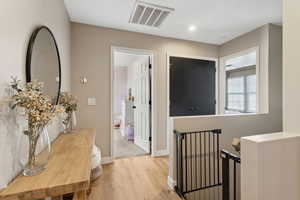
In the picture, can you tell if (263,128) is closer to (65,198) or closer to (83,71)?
(65,198)

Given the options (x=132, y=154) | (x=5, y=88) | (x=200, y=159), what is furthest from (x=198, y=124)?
(x=5, y=88)

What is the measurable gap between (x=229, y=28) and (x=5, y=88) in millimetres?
3426

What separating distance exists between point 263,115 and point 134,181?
96.1 inches

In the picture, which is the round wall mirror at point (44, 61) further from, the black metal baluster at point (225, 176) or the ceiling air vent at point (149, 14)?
the black metal baluster at point (225, 176)

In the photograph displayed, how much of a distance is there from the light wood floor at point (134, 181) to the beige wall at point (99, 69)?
42 cm

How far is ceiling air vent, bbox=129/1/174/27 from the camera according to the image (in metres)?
2.17

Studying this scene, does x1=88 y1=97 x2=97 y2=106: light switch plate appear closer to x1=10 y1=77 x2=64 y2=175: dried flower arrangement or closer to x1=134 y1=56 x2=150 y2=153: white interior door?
x1=134 y1=56 x2=150 y2=153: white interior door

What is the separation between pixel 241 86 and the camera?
13.1ft

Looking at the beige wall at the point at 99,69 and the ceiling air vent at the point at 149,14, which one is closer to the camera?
the ceiling air vent at the point at 149,14

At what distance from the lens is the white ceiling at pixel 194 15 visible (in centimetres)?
215

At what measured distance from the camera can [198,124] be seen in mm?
2180

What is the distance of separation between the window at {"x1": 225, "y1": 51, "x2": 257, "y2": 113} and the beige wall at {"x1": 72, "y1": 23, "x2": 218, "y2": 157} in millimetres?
1911

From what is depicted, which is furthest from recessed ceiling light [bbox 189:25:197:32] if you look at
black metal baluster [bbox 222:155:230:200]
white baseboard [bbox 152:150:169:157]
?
white baseboard [bbox 152:150:169:157]

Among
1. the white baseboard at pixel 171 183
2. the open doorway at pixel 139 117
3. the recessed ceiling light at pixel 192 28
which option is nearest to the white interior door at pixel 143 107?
the open doorway at pixel 139 117
